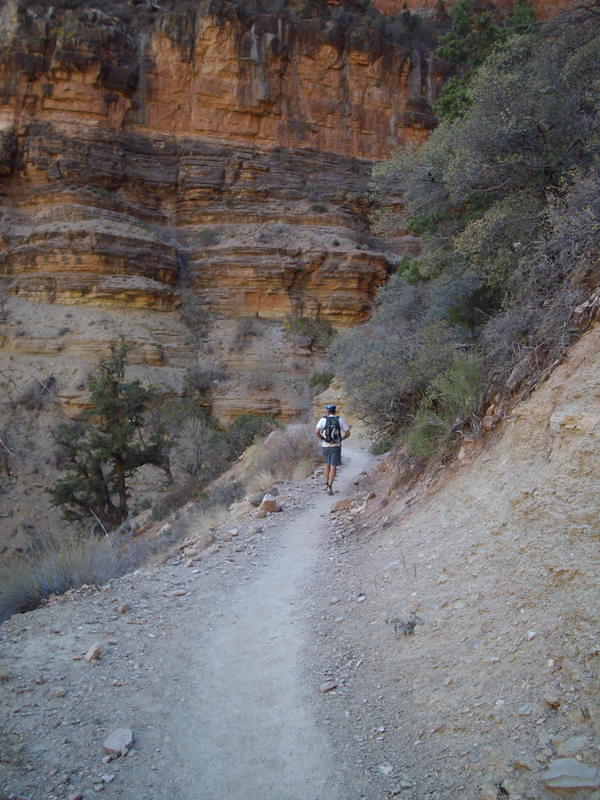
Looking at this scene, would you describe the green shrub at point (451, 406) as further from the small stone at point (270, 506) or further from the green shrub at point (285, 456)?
the green shrub at point (285, 456)

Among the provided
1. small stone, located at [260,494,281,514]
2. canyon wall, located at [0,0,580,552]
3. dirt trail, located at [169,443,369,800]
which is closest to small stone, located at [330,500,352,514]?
small stone, located at [260,494,281,514]

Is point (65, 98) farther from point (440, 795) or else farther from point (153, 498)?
point (440, 795)

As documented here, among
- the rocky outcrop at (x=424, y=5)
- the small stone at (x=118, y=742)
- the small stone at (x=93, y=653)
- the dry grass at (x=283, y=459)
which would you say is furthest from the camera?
the rocky outcrop at (x=424, y=5)

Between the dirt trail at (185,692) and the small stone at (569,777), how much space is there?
948mm

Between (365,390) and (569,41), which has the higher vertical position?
(569,41)

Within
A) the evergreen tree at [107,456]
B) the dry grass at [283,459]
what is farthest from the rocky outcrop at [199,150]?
the dry grass at [283,459]

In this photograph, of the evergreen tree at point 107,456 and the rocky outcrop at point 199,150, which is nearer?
the evergreen tree at point 107,456

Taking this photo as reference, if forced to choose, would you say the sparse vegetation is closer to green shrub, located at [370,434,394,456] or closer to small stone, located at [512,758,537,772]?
green shrub, located at [370,434,394,456]

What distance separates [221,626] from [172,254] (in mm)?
29595

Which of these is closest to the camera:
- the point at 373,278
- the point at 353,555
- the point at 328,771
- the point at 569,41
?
the point at 328,771

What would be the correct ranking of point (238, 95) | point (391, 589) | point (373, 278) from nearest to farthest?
point (391, 589)
point (373, 278)
point (238, 95)

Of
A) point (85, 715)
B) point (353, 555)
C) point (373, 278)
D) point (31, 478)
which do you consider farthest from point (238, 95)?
point (85, 715)

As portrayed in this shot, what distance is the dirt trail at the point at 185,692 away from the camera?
3.03 metres

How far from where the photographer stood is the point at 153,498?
20984 millimetres
